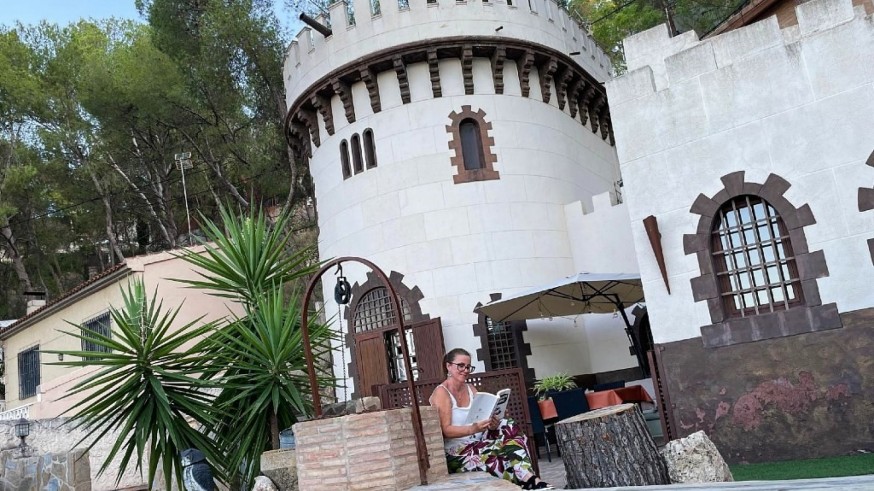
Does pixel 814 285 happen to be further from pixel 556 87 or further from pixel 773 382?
pixel 556 87

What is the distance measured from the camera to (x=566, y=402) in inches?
452

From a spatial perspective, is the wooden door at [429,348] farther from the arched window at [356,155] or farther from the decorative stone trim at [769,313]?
the decorative stone trim at [769,313]

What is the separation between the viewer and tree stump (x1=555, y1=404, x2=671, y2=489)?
680cm

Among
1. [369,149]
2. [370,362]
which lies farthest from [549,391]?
[369,149]

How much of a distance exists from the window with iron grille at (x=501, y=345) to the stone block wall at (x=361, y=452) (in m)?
9.56

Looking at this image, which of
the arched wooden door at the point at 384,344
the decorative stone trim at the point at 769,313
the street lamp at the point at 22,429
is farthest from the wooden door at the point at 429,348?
the street lamp at the point at 22,429

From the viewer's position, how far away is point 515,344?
15.4 m

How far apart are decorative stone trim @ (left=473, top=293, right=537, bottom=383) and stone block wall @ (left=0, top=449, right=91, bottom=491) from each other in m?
7.84

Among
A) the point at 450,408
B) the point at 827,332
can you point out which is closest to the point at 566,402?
the point at 827,332

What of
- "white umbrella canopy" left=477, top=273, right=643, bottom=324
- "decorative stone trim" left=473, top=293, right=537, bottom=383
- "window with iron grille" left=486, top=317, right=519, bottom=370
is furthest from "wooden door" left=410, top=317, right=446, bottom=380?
"white umbrella canopy" left=477, top=273, right=643, bottom=324

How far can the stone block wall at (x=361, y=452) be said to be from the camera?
18.2 feet

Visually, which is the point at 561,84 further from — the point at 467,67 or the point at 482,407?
the point at 482,407

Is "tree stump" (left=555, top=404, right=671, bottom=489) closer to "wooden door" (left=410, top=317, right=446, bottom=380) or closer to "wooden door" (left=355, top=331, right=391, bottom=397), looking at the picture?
"wooden door" (left=410, top=317, right=446, bottom=380)

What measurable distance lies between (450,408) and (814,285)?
5153 millimetres
